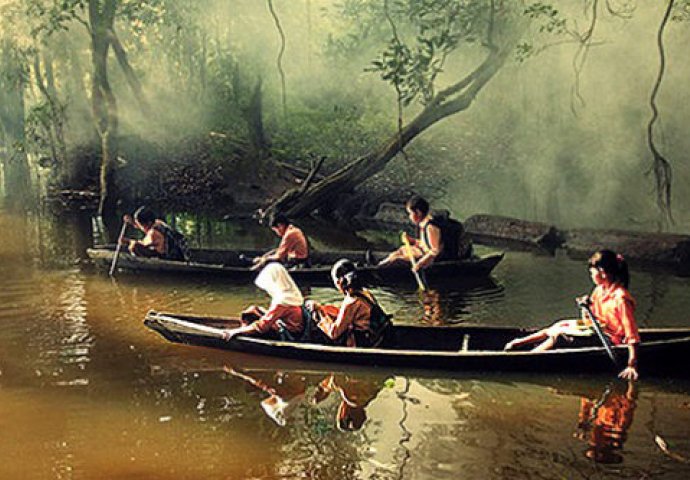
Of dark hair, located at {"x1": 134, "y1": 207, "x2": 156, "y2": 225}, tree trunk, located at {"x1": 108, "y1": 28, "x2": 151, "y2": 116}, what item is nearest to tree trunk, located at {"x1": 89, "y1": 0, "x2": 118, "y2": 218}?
tree trunk, located at {"x1": 108, "y1": 28, "x2": 151, "y2": 116}

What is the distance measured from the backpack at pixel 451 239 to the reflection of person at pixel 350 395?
18.0 feet

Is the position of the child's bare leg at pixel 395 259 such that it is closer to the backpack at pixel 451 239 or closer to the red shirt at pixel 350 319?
the backpack at pixel 451 239

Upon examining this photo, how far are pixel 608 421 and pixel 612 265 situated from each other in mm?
1488

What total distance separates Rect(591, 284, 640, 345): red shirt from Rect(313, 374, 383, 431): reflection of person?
90.8 inches

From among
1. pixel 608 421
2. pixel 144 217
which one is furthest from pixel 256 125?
pixel 608 421

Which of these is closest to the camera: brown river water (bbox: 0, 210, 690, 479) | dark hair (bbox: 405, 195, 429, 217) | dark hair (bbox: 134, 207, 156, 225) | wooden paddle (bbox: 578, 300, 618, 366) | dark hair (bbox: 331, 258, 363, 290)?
brown river water (bbox: 0, 210, 690, 479)

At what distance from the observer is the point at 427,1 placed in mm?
20766

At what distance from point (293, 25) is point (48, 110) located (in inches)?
410

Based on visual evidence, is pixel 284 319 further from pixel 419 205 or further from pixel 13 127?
pixel 13 127

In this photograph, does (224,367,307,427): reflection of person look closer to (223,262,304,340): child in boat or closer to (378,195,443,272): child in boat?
(223,262,304,340): child in boat

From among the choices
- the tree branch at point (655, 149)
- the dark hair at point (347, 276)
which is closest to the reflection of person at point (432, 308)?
the dark hair at point (347, 276)

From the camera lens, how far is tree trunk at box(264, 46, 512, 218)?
2020 cm

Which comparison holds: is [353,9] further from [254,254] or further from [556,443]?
[556,443]

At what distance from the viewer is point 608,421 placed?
7551mm
